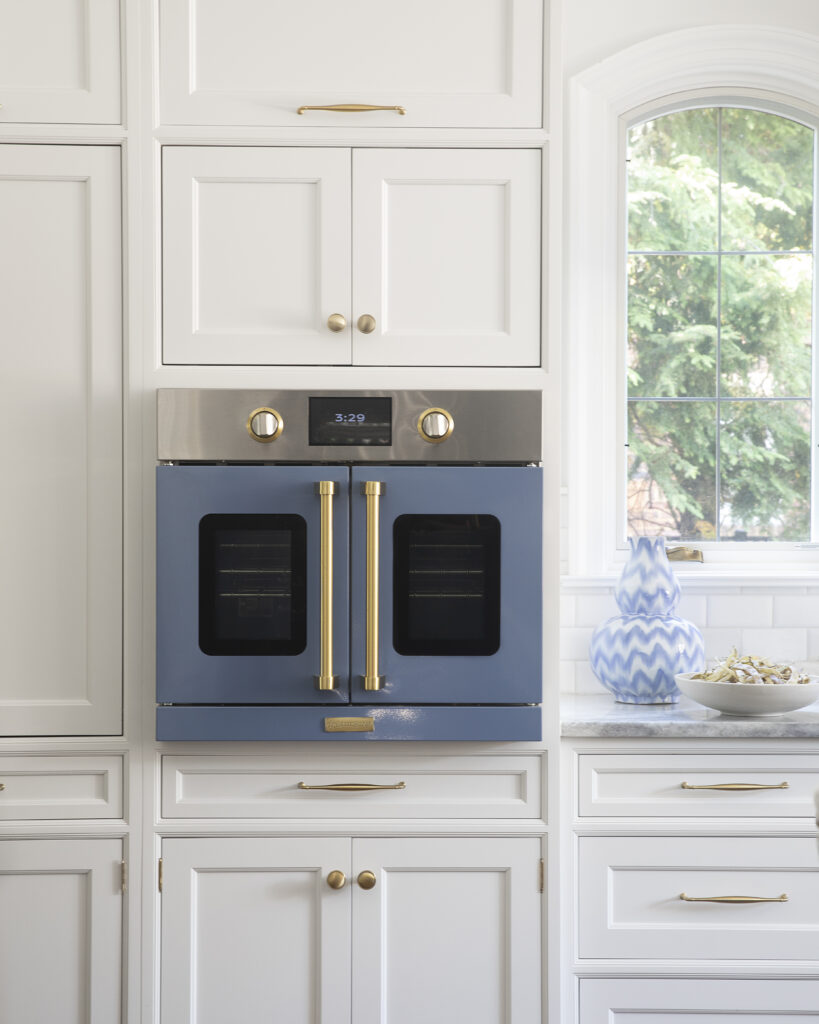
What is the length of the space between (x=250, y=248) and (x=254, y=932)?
4.56ft

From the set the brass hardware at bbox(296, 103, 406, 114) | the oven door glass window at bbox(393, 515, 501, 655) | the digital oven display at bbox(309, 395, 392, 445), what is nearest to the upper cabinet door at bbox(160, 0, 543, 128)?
the brass hardware at bbox(296, 103, 406, 114)

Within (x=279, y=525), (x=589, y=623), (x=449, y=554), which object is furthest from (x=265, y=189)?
(x=589, y=623)

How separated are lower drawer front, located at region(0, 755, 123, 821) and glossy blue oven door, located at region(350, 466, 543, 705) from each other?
1.79 feet

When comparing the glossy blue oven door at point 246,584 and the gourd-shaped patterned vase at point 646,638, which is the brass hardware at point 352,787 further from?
the gourd-shaped patterned vase at point 646,638

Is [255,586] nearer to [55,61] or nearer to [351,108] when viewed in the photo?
[351,108]

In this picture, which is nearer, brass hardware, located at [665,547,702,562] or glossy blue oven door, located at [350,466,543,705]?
glossy blue oven door, located at [350,466,543,705]

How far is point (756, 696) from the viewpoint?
1993mm

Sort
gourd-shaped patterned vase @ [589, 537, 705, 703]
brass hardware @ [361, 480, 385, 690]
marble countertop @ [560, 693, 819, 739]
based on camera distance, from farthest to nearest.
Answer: gourd-shaped patterned vase @ [589, 537, 705, 703], marble countertop @ [560, 693, 819, 739], brass hardware @ [361, 480, 385, 690]

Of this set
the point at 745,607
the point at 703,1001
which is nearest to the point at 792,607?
the point at 745,607

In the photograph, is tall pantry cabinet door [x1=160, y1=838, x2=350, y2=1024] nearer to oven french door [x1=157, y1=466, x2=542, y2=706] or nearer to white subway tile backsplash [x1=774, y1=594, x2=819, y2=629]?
oven french door [x1=157, y1=466, x2=542, y2=706]

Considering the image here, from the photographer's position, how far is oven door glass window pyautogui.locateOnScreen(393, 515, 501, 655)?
6.28 feet

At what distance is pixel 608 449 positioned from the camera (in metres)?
2.61

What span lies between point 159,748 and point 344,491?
650mm

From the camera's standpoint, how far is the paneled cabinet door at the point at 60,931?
1922mm
